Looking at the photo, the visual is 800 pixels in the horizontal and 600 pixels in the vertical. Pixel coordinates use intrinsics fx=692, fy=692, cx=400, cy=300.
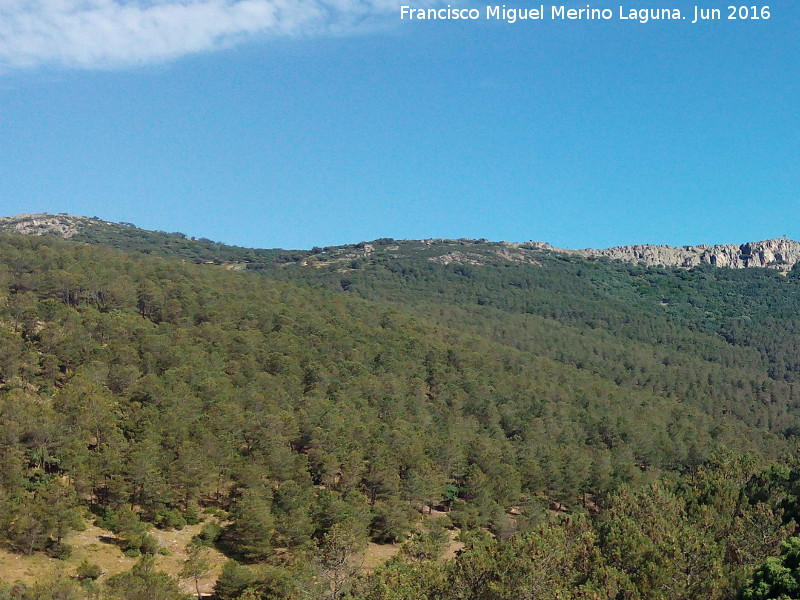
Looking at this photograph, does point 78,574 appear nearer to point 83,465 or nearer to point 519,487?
point 83,465

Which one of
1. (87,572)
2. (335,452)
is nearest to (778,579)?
(87,572)

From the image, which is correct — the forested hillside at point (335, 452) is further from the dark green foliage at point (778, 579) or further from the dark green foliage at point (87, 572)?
the dark green foliage at point (778, 579)

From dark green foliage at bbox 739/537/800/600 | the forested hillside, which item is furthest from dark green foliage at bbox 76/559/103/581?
dark green foliage at bbox 739/537/800/600

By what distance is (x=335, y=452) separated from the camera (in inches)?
2175

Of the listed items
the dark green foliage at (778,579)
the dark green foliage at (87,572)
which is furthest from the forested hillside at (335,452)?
the dark green foliage at (778,579)

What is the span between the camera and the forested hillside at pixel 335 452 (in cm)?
3406

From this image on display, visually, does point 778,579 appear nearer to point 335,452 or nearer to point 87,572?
point 87,572

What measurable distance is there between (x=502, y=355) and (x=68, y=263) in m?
61.3

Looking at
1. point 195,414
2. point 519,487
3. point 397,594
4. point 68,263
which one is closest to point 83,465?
point 195,414

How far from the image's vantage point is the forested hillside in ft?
112

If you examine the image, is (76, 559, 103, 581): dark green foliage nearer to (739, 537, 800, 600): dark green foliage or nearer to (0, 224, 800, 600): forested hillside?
(0, 224, 800, 600): forested hillside

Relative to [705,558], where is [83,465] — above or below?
above

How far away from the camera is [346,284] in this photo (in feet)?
637

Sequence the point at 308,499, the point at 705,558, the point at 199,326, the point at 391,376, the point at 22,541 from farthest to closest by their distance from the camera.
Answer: the point at 391,376
the point at 199,326
the point at 308,499
the point at 22,541
the point at 705,558
